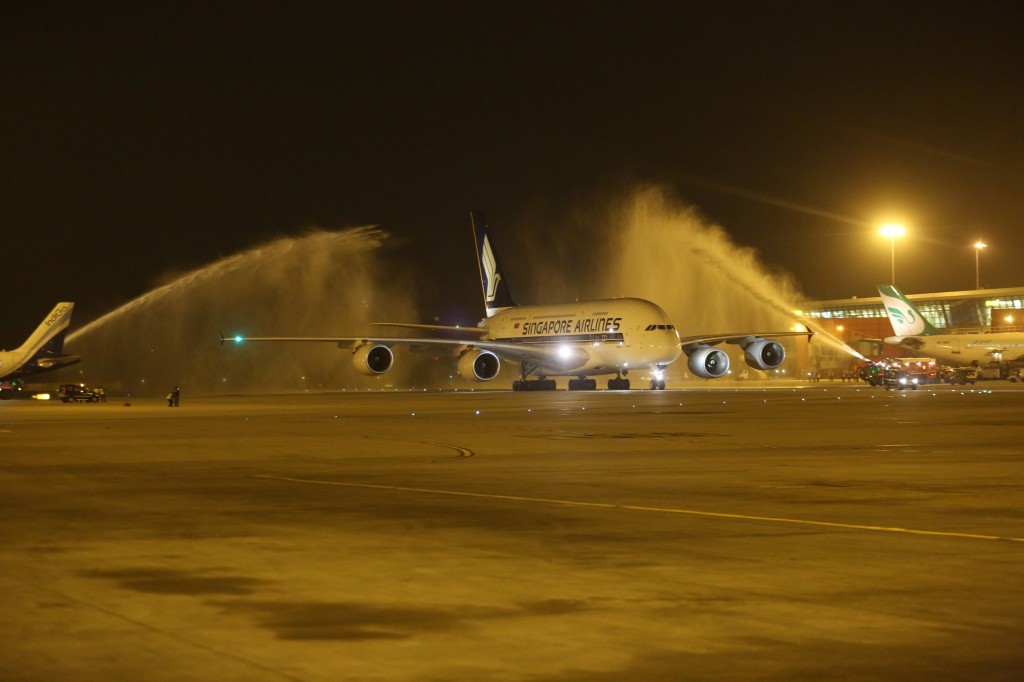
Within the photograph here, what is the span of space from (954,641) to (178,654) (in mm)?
5146

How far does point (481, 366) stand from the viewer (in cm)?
7175

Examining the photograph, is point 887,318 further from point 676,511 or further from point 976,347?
point 676,511

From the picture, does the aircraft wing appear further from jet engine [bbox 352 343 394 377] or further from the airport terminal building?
the airport terminal building

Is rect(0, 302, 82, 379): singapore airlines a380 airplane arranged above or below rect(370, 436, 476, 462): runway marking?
above

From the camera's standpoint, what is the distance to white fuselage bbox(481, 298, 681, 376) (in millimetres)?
67812

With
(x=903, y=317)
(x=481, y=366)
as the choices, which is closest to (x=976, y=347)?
(x=903, y=317)

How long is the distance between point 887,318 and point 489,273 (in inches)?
2933

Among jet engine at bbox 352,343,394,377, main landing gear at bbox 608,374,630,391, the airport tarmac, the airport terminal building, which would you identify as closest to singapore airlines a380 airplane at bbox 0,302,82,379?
jet engine at bbox 352,343,394,377

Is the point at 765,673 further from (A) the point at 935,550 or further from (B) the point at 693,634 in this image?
(A) the point at 935,550

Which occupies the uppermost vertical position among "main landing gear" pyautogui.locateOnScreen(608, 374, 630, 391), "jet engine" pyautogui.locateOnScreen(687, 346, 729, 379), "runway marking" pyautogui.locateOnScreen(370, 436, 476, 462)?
"jet engine" pyautogui.locateOnScreen(687, 346, 729, 379)

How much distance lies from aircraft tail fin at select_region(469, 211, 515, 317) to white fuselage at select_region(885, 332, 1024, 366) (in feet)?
110

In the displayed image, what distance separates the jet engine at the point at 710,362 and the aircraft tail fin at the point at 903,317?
33072 millimetres

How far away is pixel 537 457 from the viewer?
2584 centimetres

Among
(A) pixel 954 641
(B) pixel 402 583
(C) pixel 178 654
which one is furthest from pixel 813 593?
(C) pixel 178 654
